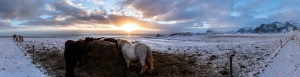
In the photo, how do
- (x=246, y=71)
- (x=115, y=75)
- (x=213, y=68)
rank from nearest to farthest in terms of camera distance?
1. (x=115, y=75)
2. (x=246, y=71)
3. (x=213, y=68)

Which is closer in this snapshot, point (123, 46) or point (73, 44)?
point (73, 44)

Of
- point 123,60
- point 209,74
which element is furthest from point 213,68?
point 123,60

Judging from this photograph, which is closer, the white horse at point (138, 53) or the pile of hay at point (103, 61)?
the white horse at point (138, 53)

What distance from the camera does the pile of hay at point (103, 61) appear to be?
7336 millimetres

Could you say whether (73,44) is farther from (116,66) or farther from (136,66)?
(136,66)

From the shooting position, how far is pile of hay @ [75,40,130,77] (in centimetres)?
734

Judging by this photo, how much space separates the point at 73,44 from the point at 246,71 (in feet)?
22.7

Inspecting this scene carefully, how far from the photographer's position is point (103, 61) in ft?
25.7

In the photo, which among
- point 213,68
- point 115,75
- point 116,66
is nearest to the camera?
point 115,75

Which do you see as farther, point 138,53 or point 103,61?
point 103,61

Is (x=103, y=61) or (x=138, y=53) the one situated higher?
(x=138, y=53)

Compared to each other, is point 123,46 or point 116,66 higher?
point 123,46

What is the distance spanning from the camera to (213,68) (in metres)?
8.93

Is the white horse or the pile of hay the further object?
the pile of hay
